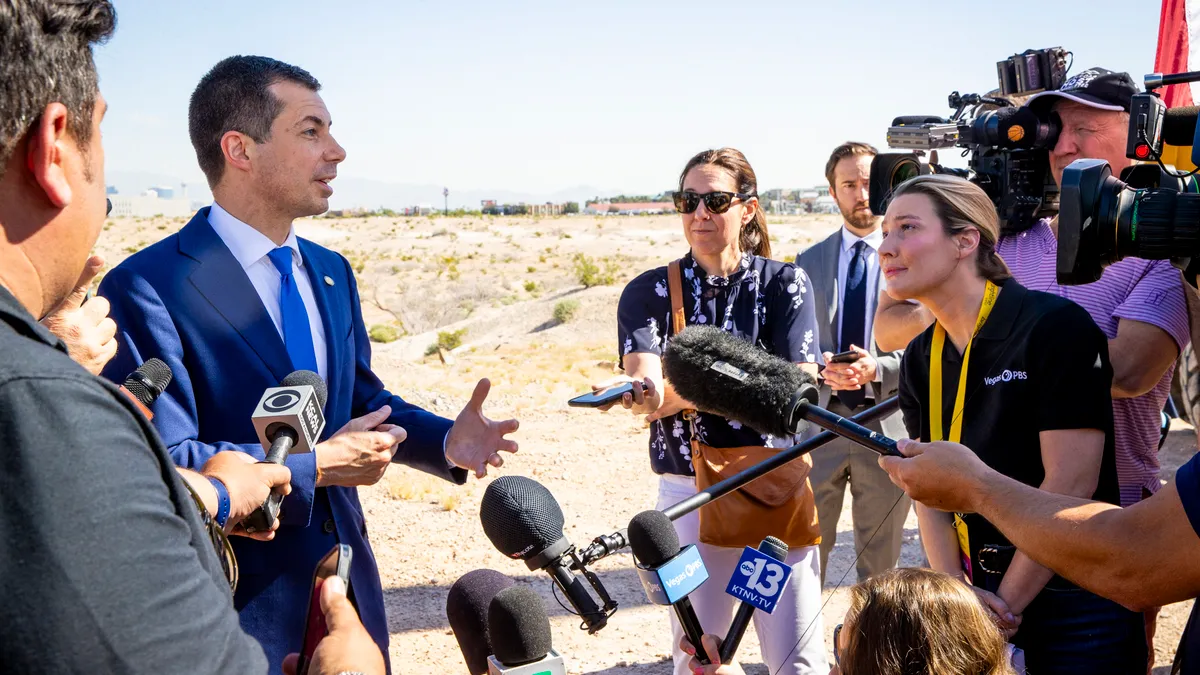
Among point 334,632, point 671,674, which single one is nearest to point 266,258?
point 334,632

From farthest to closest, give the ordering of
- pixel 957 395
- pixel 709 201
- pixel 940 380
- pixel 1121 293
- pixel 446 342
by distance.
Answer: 1. pixel 446 342
2. pixel 709 201
3. pixel 1121 293
4. pixel 940 380
5. pixel 957 395

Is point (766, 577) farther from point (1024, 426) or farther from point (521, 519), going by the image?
point (1024, 426)

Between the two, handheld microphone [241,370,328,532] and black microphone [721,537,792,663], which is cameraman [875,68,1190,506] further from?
handheld microphone [241,370,328,532]

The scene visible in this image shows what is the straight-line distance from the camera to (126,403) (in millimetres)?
1200

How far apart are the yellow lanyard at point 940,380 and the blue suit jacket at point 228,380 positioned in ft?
6.20

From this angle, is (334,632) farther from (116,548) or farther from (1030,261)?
(1030,261)

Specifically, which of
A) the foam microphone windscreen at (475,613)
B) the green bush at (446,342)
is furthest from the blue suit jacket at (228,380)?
the green bush at (446,342)

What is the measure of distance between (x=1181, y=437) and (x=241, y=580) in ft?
33.4

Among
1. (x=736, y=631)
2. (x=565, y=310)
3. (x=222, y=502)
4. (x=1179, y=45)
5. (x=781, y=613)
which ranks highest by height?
(x=1179, y=45)

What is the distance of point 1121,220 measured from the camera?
2.42 meters

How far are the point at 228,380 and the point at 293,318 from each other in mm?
323

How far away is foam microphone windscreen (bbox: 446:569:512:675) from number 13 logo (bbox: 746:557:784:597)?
742 millimetres

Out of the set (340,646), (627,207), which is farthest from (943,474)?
(627,207)

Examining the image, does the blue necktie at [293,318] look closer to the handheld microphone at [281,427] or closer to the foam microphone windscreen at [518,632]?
the handheld microphone at [281,427]
